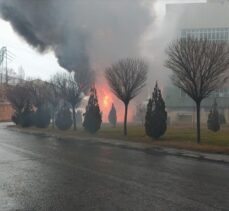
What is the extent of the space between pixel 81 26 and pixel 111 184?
32822mm

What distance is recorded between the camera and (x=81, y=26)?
40.1 meters

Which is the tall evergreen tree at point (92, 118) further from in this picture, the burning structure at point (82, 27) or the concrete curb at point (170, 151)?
the burning structure at point (82, 27)

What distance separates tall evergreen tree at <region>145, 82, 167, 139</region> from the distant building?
119 ft

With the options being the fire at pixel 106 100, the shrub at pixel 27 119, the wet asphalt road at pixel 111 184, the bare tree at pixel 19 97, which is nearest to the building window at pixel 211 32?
the fire at pixel 106 100

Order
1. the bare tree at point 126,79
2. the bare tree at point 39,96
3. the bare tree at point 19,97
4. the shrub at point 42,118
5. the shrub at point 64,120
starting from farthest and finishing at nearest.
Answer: the bare tree at point 19,97, the bare tree at point 39,96, the shrub at point 42,118, the shrub at point 64,120, the bare tree at point 126,79

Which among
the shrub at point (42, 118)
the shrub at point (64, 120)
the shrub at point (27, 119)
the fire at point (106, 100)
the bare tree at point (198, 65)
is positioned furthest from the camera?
the fire at point (106, 100)

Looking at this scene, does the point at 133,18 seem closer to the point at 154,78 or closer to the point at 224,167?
the point at 154,78

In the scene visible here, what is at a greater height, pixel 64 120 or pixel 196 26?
pixel 196 26

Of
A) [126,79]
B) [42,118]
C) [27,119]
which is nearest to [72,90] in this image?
[42,118]

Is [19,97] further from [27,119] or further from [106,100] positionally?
[106,100]

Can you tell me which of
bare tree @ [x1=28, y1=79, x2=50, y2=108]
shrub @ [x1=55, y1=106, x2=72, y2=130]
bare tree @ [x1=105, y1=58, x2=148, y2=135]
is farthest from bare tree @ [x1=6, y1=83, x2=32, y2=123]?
bare tree @ [x1=105, y1=58, x2=148, y2=135]

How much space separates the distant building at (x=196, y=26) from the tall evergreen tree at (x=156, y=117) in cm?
3621

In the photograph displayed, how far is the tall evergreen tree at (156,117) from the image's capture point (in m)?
21.2

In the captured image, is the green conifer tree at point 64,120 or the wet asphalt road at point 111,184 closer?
the wet asphalt road at point 111,184
